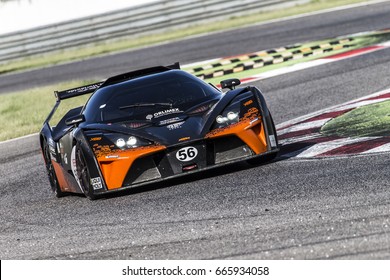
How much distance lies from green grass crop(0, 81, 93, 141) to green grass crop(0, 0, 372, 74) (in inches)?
279

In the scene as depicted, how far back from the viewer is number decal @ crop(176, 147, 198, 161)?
881 cm

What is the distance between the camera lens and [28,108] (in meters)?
19.1

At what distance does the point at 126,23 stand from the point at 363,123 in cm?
2049

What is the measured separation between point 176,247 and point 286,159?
124 inches

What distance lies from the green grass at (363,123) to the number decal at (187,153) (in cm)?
203

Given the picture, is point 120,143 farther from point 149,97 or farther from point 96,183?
point 149,97

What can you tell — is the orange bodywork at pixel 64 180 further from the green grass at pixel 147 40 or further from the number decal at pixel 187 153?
the green grass at pixel 147 40

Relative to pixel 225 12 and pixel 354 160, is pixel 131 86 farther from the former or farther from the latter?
pixel 225 12

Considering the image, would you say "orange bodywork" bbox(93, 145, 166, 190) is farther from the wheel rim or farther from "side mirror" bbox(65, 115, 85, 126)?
the wheel rim

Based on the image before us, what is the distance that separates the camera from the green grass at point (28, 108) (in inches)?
649

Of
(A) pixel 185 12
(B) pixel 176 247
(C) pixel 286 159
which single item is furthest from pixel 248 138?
(A) pixel 185 12

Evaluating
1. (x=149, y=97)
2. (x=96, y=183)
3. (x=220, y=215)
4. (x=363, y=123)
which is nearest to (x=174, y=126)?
(x=96, y=183)

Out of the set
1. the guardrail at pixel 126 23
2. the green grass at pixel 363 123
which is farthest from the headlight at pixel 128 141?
the guardrail at pixel 126 23

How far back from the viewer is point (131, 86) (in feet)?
33.7
